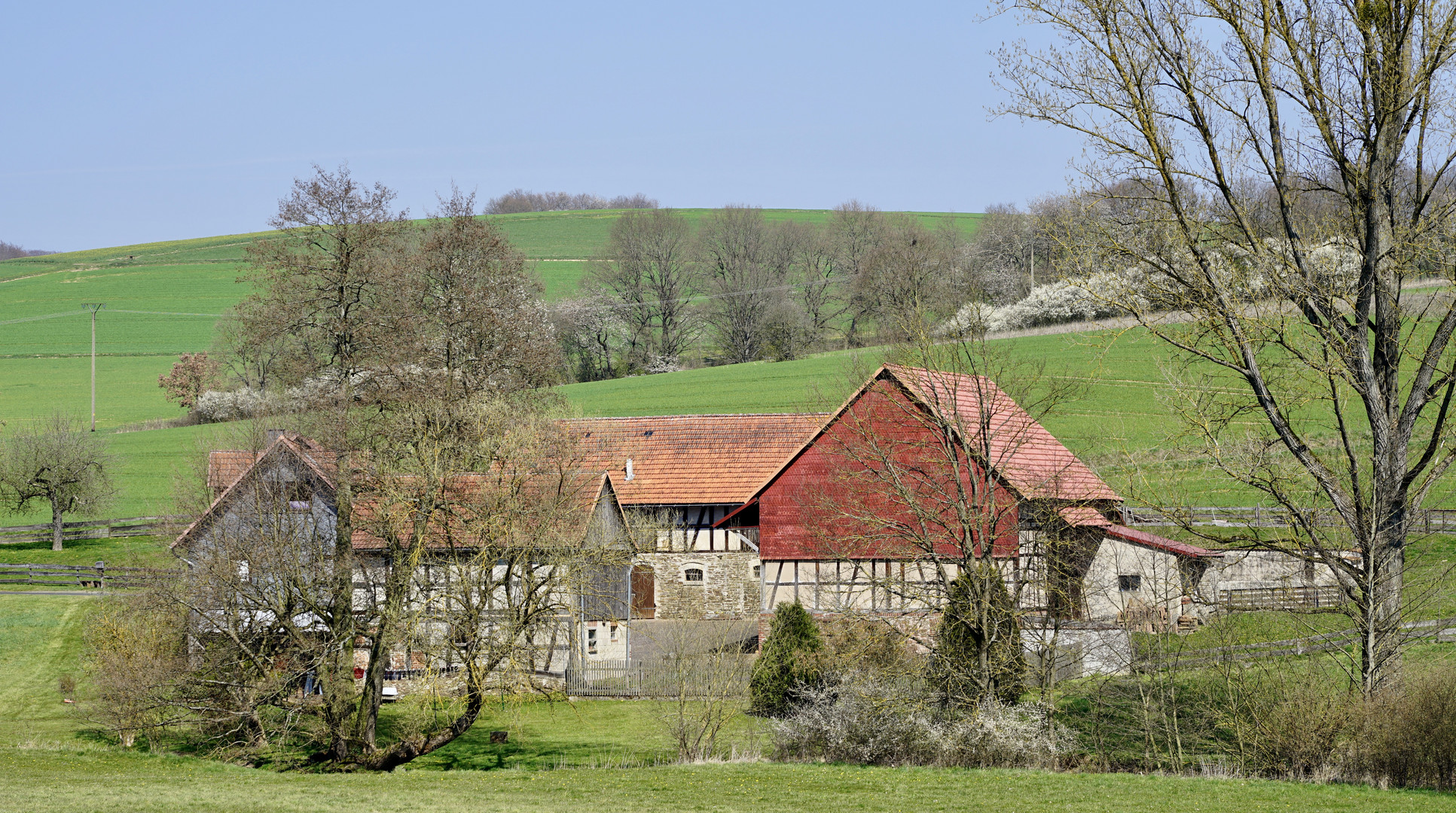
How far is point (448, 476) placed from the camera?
2197cm

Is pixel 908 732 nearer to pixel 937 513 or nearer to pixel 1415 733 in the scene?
pixel 937 513

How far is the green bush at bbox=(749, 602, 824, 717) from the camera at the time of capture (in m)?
23.2

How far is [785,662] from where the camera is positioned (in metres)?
23.5

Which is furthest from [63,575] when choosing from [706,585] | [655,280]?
[655,280]

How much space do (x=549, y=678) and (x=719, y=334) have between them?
186ft

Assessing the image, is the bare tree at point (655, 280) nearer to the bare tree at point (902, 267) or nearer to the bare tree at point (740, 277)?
the bare tree at point (740, 277)

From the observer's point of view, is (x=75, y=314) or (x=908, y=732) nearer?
(x=908, y=732)

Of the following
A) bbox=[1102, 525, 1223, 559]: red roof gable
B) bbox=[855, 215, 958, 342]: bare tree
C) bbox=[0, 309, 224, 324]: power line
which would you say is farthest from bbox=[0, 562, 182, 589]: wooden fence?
bbox=[0, 309, 224, 324]: power line

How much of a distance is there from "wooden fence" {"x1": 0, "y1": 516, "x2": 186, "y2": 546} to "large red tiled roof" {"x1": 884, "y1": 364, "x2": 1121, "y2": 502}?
1361 inches

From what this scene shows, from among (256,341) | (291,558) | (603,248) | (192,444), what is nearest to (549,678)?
(291,558)

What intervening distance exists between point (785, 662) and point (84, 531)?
35.3m

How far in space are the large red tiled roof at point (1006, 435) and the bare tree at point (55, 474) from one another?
3429 centimetres

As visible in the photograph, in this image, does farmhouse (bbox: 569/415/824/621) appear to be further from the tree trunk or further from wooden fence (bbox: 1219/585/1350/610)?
the tree trunk

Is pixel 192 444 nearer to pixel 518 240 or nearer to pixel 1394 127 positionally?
pixel 1394 127
